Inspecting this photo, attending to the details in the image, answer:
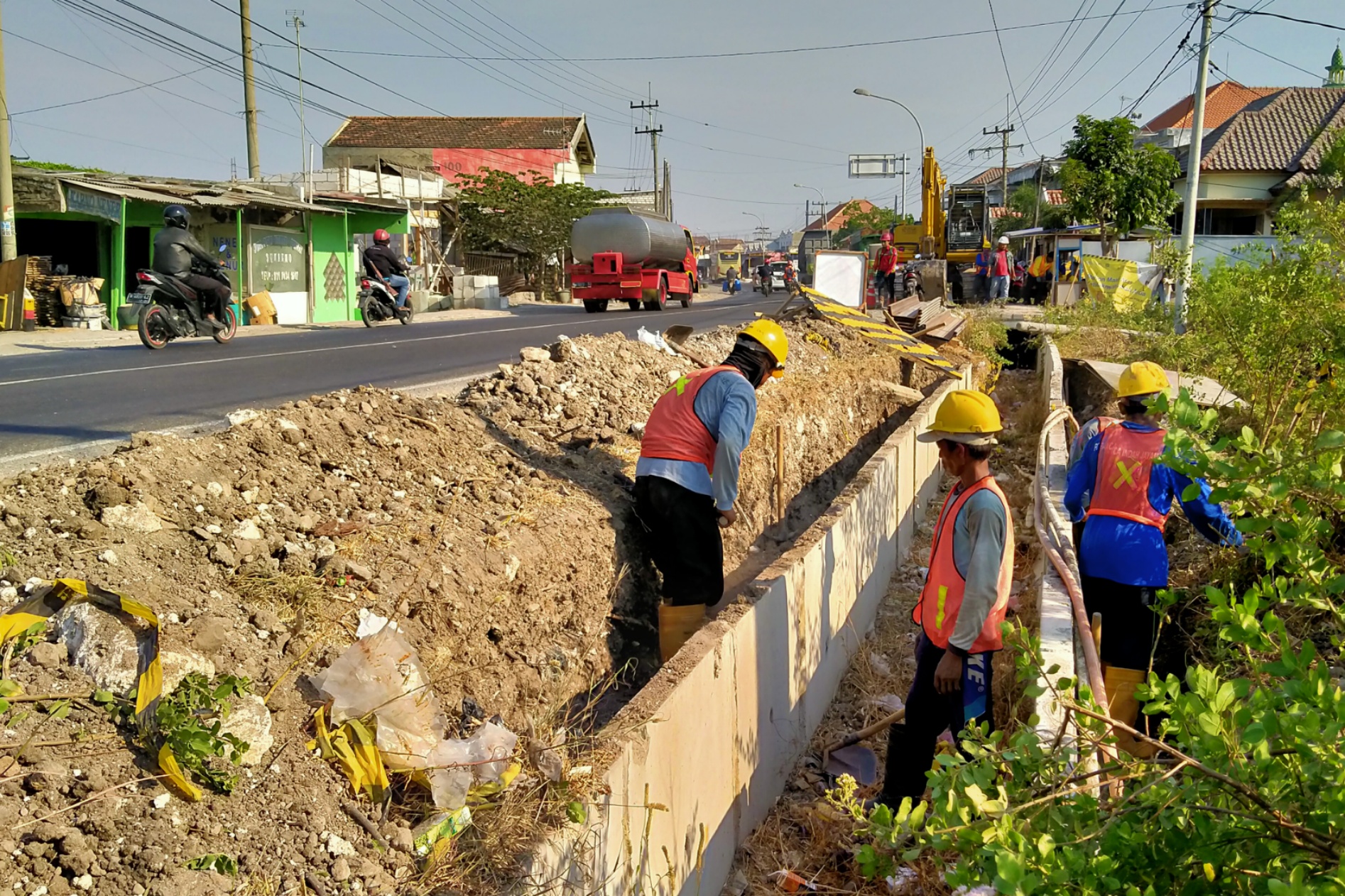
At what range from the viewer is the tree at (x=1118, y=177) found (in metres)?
22.5

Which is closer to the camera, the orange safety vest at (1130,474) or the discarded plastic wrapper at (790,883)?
the discarded plastic wrapper at (790,883)

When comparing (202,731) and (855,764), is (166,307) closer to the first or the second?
(855,764)

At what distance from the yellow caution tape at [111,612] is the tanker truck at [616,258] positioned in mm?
22314

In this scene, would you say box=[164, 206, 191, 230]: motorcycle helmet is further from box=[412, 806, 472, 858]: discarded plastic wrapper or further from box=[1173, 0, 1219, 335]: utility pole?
box=[1173, 0, 1219, 335]: utility pole

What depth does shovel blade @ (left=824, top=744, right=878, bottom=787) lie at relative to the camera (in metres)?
4.91

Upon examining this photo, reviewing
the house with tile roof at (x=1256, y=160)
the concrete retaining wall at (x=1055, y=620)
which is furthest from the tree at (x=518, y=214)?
the concrete retaining wall at (x=1055, y=620)

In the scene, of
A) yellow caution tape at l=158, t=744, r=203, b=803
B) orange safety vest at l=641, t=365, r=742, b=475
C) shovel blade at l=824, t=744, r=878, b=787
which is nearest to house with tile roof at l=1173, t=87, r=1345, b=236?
orange safety vest at l=641, t=365, r=742, b=475

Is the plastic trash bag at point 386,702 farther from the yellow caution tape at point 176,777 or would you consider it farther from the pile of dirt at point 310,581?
the yellow caution tape at point 176,777

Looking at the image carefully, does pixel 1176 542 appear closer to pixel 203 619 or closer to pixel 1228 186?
pixel 203 619

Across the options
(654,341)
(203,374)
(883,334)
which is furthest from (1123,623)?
(883,334)

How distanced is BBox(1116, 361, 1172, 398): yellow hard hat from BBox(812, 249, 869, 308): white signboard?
42.1ft

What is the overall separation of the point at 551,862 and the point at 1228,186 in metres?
39.1

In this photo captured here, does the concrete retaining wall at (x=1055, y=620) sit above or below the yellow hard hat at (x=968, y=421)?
below

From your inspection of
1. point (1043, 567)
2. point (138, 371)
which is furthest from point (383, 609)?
point (138, 371)
